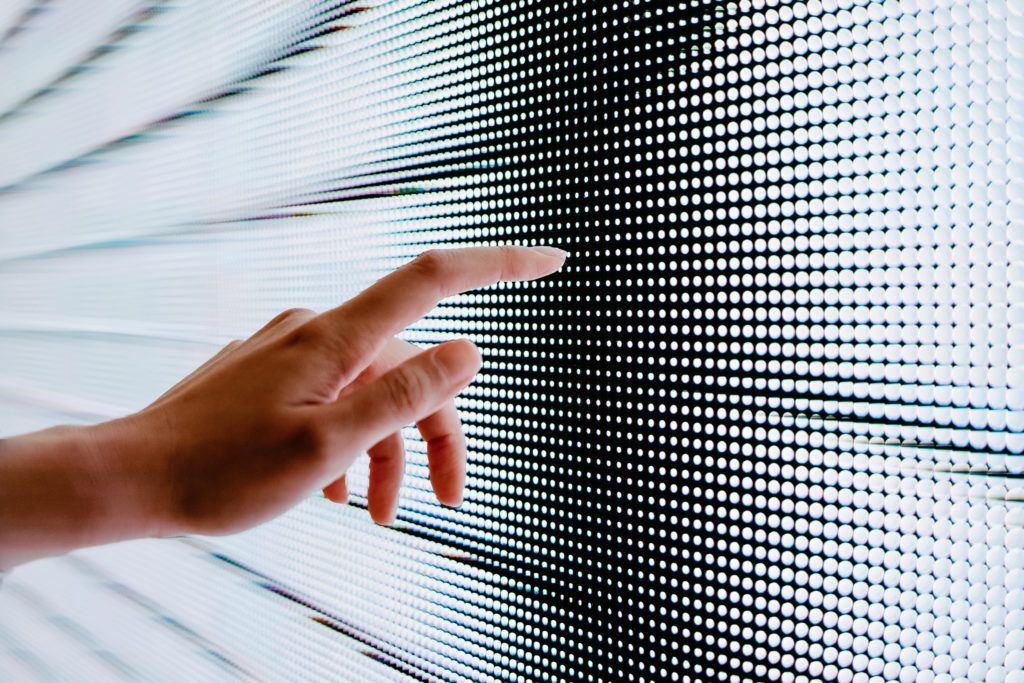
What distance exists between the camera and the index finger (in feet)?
2.11

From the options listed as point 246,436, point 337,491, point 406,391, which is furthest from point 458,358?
point 337,491

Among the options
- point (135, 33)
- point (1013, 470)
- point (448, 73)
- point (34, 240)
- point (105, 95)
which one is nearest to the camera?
point (1013, 470)

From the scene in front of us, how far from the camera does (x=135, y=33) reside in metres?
1.86

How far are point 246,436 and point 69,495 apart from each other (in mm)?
200

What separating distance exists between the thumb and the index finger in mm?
48

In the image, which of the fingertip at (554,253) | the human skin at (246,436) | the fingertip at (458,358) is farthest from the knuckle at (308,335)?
the fingertip at (554,253)

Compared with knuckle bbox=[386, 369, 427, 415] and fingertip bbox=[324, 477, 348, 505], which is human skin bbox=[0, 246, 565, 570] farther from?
fingertip bbox=[324, 477, 348, 505]

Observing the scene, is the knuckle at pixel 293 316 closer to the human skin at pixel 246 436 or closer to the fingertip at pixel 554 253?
the human skin at pixel 246 436

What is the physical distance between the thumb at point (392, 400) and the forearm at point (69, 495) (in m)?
0.22

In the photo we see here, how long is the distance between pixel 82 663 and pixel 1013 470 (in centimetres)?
273

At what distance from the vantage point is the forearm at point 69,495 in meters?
0.63

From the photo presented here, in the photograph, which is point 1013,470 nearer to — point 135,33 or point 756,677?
point 756,677

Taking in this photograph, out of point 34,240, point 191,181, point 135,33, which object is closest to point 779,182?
point 191,181

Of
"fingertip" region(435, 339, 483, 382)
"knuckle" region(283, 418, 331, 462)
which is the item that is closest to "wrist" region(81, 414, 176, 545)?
"knuckle" region(283, 418, 331, 462)
